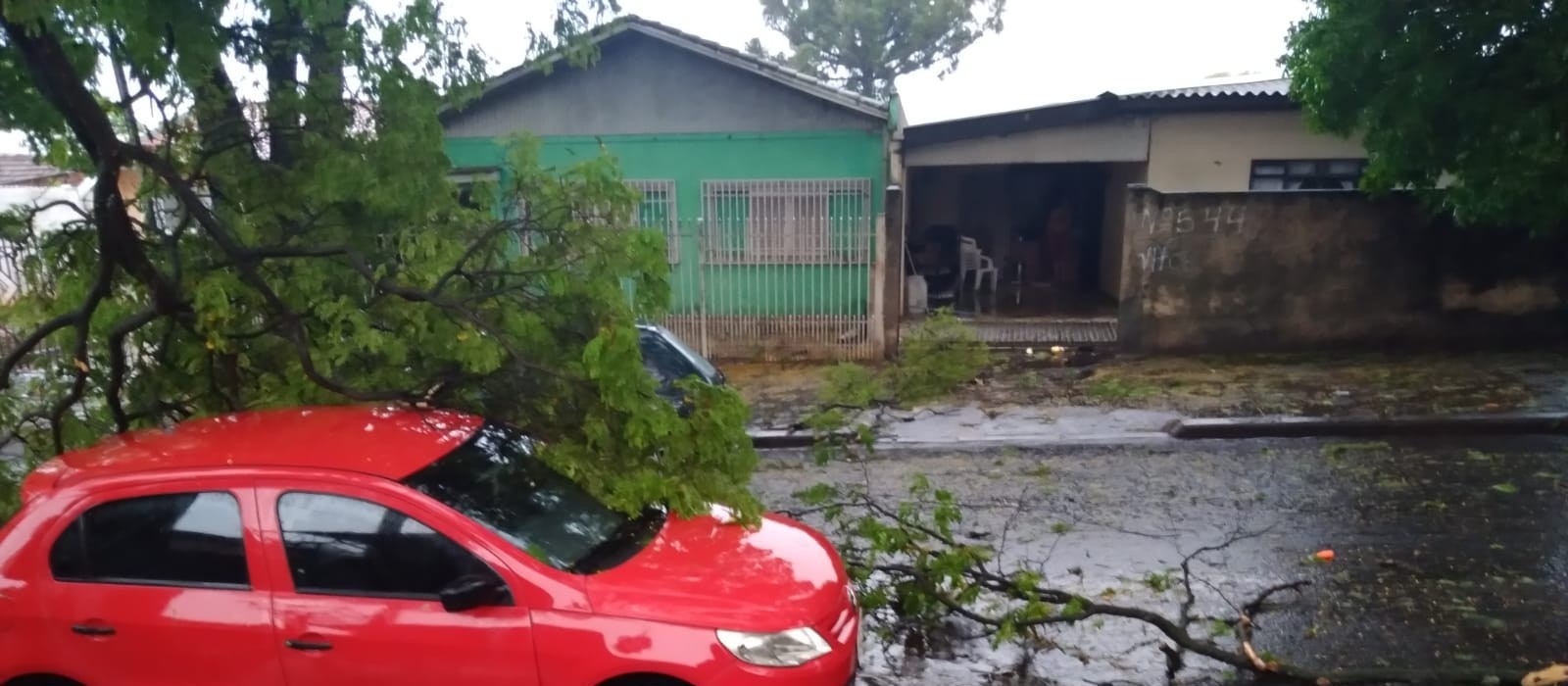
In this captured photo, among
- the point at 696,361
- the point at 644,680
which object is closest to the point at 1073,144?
the point at 696,361

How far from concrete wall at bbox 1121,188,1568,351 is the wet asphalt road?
326 centimetres

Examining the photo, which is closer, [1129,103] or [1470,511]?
[1470,511]

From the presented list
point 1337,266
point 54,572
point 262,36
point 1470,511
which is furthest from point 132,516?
point 1337,266

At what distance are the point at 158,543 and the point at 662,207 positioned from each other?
32.1 feet

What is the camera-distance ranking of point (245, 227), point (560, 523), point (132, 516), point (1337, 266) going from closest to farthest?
1. point (132, 516)
2. point (560, 523)
3. point (245, 227)
4. point (1337, 266)

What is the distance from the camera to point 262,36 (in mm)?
4629

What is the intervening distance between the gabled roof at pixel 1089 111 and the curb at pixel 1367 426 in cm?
546

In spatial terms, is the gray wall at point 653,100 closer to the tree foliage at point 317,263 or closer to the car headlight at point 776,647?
the tree foliage at point 317,263

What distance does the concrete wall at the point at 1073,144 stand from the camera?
1313 cm

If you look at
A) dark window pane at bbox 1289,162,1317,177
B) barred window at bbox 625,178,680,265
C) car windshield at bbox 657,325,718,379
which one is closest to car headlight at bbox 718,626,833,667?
car windshield at bbox 657,325,718,379

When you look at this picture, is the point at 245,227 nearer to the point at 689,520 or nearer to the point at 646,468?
the point at 646,468

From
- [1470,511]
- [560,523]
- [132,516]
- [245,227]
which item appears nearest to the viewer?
[132,516]

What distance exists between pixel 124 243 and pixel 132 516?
1322 millimetres

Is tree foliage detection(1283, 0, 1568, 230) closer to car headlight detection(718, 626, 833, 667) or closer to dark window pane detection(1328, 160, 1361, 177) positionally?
dark window pane detection(1328, 160, 1361, 177)
